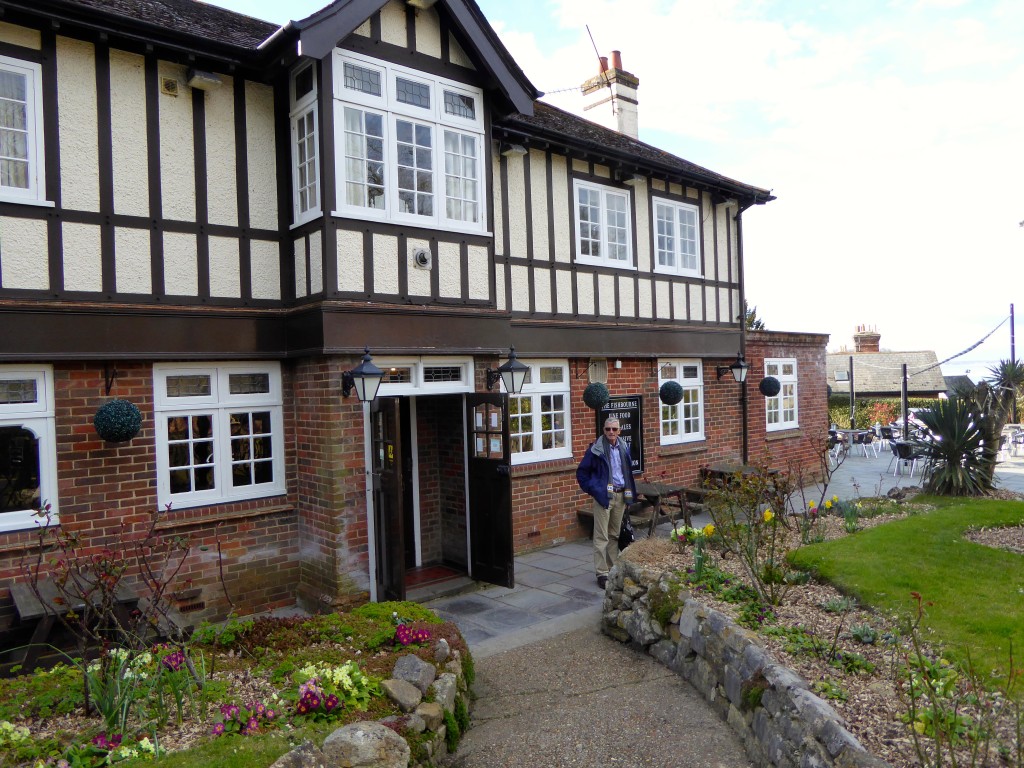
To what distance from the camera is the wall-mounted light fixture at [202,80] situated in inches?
283

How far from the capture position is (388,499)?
7.57m

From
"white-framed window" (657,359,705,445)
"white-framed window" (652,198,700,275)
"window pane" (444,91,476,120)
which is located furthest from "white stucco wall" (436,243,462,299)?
"white-framed window" (657,359,705,445)

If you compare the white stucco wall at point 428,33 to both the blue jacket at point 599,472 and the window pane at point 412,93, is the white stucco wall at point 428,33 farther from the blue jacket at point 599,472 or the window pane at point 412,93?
the blue jacket at point 599,472

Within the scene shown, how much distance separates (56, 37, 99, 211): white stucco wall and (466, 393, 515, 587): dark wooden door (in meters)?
4.47

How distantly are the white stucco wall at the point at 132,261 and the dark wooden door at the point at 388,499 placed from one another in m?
2.59

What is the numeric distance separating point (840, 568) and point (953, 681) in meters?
2.38

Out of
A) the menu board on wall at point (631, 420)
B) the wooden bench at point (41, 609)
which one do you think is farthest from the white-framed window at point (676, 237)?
the wooden bench at point (41, 609)

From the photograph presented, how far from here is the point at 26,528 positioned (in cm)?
650

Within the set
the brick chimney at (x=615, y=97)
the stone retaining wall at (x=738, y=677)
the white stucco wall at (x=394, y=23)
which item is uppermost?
the brick chimney at (x=615, y=97)

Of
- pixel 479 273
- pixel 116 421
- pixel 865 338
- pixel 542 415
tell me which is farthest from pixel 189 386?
pixel 865 338

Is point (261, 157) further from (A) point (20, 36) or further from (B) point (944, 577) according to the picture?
(B) point (944, 577)

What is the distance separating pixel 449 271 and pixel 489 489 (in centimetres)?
262

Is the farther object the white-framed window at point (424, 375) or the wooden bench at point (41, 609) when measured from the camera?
the white-framed window at point (424, 375)

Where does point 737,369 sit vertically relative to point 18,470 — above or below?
above
